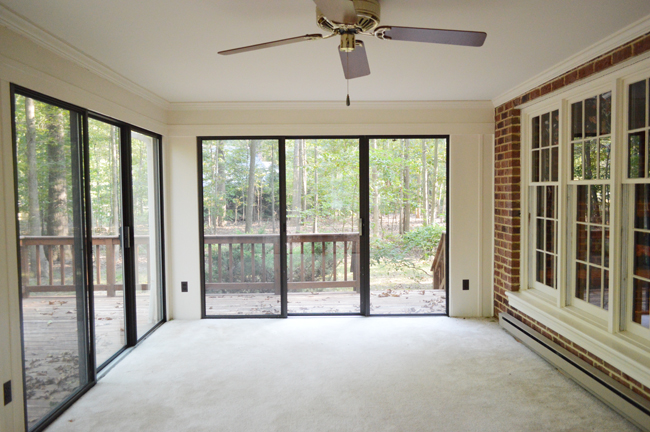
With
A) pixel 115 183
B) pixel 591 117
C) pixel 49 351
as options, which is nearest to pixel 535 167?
pixel 591 117

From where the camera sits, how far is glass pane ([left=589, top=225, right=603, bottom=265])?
9.97ft

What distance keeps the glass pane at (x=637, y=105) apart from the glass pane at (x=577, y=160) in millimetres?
568

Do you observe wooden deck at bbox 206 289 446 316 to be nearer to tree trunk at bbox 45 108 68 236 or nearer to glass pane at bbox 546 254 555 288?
glass pane at bbox 546 254 555 288

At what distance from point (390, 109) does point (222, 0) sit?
2.75m

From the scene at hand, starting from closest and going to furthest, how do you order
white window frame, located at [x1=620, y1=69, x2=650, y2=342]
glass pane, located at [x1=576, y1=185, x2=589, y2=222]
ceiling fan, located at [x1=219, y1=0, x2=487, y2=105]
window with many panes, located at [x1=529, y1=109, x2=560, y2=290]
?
ceiling fan, located at [x1=219, y1=0, x2=487, y2=105]
white window frame, located at [x1=620, y1=69, x2=650, y2=342]
glass pane, located at [x1=576, y1=185, x2=589, y2=222]
window with many panes, located at [x1=529, y1=109, x2=560, y2=290]

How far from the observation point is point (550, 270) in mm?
3770

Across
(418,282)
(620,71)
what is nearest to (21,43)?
(620,71)

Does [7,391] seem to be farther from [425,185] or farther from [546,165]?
[546,165]

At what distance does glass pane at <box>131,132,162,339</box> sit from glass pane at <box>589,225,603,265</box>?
3846 millimetres

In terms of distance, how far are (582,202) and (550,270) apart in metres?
0.78

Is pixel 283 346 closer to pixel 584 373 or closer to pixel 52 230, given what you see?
pixel 52 230

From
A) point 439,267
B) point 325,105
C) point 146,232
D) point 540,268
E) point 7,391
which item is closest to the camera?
point 7,391

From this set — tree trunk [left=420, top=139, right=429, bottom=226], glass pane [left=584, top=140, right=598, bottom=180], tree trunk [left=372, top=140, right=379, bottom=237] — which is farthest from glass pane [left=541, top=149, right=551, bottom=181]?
tree trunk [left=372, top=140, right=379, bottom=237]

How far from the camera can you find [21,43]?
2.37 m
